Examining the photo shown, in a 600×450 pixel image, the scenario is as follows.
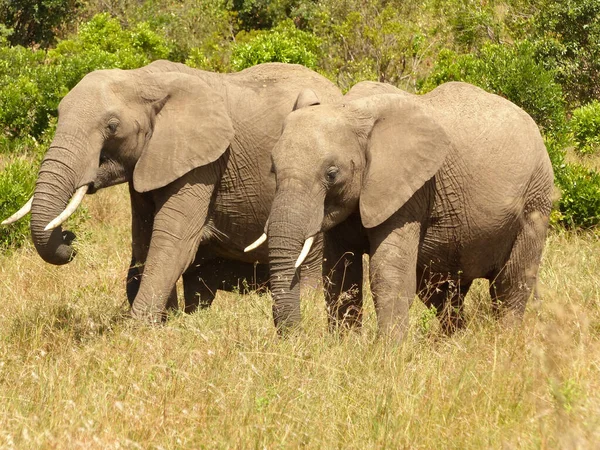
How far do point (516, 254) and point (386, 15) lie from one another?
39.5 feet

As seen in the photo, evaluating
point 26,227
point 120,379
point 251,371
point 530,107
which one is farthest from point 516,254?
point 530,107

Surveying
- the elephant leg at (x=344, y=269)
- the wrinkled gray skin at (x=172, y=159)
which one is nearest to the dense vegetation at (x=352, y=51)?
the wrinkled gray skin at (x=172, y=159)

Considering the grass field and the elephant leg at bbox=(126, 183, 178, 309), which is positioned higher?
the grass field

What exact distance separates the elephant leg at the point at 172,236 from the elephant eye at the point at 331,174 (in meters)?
1.68

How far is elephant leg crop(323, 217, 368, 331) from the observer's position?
6.79 metres

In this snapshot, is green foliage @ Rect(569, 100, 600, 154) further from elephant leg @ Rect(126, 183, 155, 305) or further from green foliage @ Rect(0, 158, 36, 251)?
elephant leg @ Rect(126, 183, 155, 305)

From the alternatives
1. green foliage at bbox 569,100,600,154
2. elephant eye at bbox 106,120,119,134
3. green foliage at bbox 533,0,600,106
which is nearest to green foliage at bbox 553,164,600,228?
green foliage at bbox 569,100,600,154

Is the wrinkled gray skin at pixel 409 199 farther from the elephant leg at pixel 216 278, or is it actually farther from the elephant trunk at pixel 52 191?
the elephant leg at pixel 216 278

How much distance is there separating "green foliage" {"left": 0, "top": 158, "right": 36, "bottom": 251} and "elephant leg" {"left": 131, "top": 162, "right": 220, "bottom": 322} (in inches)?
117

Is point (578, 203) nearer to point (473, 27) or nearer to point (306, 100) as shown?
point (306, 100)

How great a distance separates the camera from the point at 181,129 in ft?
25.2

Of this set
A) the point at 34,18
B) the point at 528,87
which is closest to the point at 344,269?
the point at 528,87

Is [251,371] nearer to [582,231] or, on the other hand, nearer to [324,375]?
[324,375]

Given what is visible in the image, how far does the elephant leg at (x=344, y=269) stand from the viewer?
6.79m
